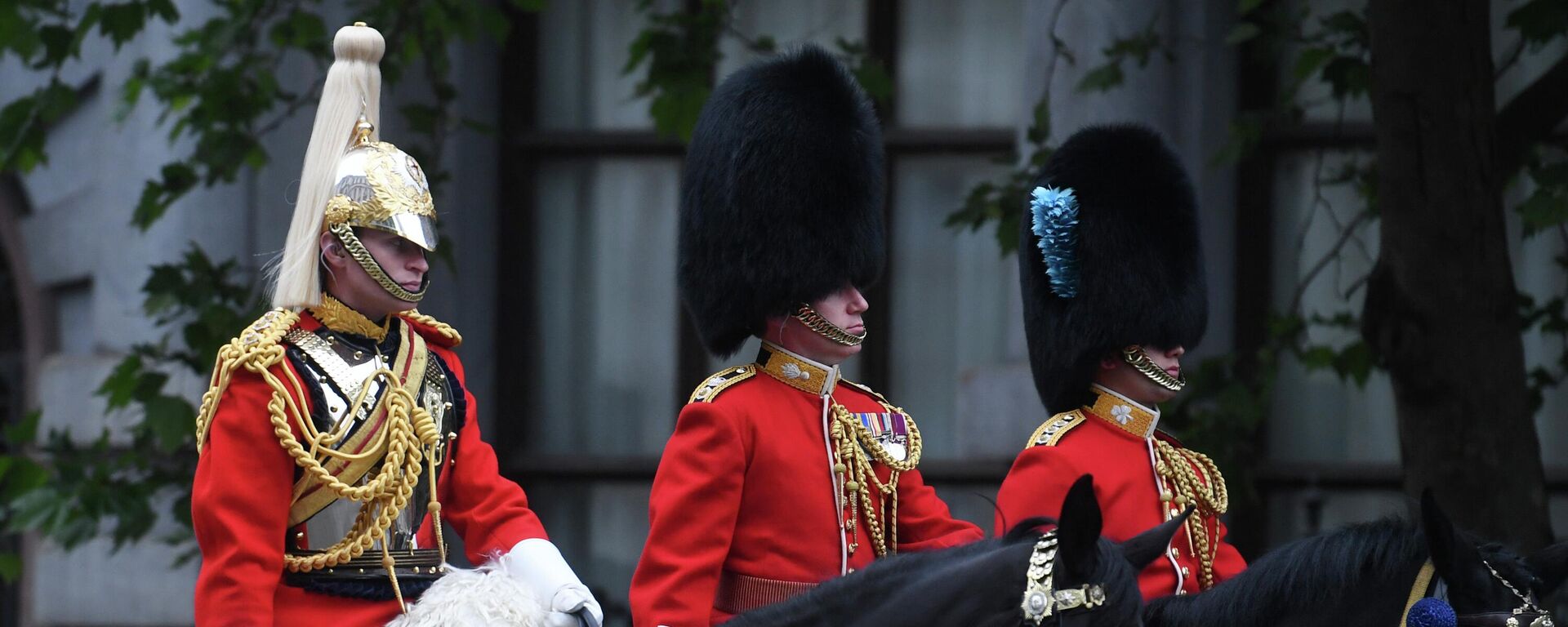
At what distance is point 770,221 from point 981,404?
322 centimetres

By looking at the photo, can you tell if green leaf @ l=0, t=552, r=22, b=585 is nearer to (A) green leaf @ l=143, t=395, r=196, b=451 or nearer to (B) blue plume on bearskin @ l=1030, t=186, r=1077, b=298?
(A) green leaf @ l=143, t=395, r=196, b=451

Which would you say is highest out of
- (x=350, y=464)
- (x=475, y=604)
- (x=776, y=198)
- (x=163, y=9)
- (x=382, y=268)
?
(x=163, y=9)

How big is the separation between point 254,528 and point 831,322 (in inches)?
52.7

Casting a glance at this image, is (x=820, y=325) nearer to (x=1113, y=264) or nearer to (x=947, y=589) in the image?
(x=1113, y=264)

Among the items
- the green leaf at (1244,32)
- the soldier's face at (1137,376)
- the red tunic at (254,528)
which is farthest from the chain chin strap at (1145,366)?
the green leaf at (1244,32)

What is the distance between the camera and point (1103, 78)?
6.47 metres

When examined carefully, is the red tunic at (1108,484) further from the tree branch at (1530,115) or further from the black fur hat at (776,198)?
the tree branch at (1530,115)

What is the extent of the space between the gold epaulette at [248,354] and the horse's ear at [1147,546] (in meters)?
1.65

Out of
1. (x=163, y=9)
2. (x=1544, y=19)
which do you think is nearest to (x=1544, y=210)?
(x=1544, y=19)

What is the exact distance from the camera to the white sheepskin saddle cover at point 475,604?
366 cm

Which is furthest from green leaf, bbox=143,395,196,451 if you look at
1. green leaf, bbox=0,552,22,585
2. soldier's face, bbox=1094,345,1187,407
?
soldier's face, bbox=1094,345,1187,407

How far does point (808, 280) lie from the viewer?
4.39 metres

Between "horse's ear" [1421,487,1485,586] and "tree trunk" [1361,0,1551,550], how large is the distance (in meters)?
1.83

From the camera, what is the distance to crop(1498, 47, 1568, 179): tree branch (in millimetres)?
5684
